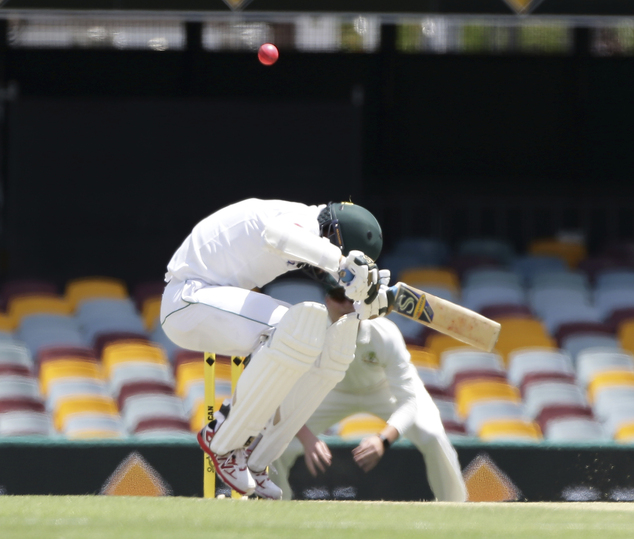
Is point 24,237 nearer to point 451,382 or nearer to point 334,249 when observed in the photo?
point 451,382

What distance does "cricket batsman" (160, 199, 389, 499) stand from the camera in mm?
3748

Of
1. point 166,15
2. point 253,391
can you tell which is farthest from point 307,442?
point 166,15

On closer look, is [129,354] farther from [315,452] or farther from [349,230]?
[349,230]

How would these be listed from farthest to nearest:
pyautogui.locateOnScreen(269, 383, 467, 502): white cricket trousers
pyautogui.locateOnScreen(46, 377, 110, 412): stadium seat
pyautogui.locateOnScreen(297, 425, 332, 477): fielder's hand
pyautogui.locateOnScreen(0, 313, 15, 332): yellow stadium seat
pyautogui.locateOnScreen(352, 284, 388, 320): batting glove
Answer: pyautogui.locateOnScreen(0, 313, 15, 332): yellow stadium seat
pyautogui.locateOnScreen(46, 377, 110, 412): stadium seat
pyautogui.locateOnScreen(269, 383, 467, 502): white cricket trousers
pyautogui.locateOnScreen(297, 425, 332, 477): fielder's hand
pyautogui.locateOnScreen(352, 284, 388, 320): batting glove

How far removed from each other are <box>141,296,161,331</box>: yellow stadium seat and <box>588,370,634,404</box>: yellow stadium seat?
9.34ft

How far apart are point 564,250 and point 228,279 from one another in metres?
5.11

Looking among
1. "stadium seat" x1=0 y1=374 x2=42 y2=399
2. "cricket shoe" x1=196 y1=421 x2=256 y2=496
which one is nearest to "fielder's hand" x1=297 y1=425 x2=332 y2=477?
"cricket shoe" x1=196 y1=421 x2=256 y2=496

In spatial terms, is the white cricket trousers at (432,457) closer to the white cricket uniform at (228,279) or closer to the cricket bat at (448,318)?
the cricket bat at (448,318)

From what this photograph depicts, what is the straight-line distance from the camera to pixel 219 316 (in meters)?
3.88

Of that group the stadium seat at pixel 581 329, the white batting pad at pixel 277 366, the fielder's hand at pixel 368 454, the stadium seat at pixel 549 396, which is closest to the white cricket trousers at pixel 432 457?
the fielder's hand at pixel 368 454

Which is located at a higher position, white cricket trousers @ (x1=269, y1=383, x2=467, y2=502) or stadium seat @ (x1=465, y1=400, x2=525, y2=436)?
white cricket trousers @ (x1=269, y1=383, x2=467, y2=502)

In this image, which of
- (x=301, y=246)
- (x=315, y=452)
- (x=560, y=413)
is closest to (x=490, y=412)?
(x=560, y=413)

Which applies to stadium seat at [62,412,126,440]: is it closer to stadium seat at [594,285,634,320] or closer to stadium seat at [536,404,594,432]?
stadium seat at [536,404,594,432]

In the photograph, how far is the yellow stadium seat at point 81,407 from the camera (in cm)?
643
